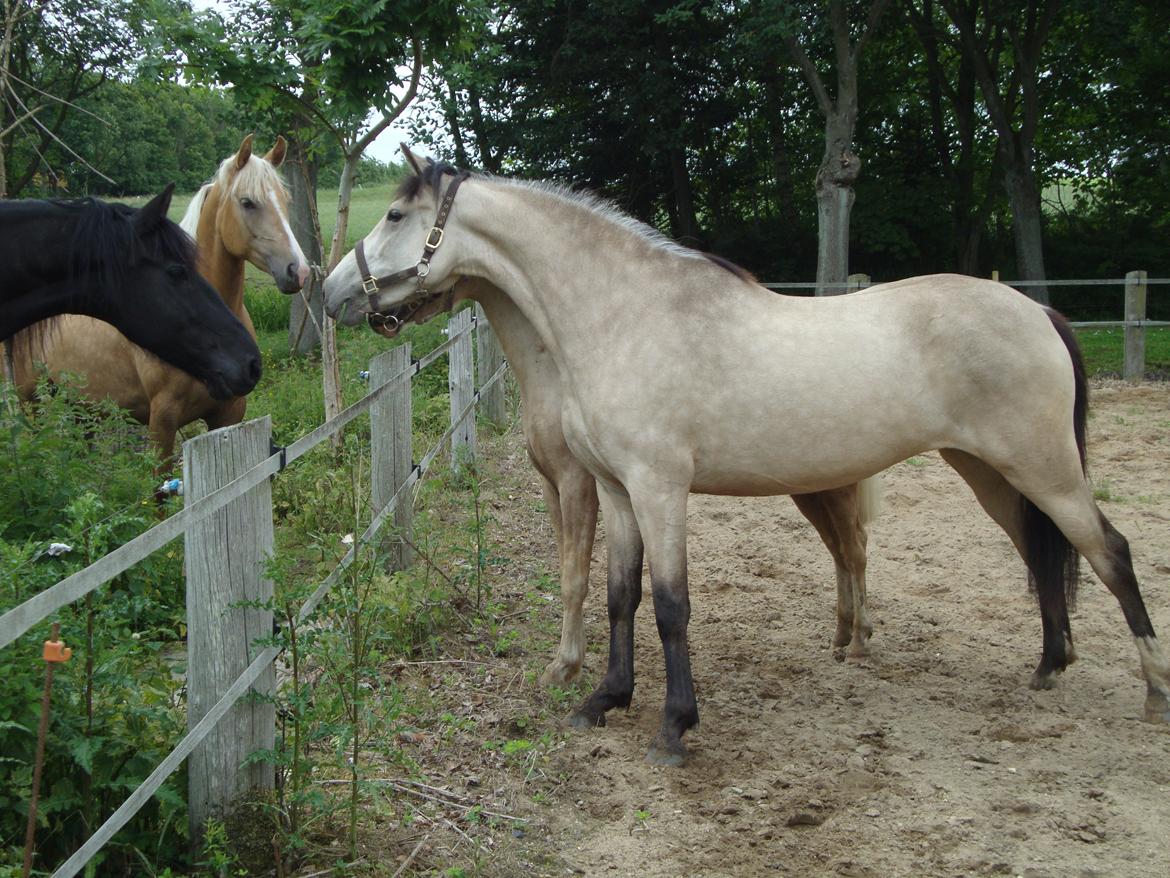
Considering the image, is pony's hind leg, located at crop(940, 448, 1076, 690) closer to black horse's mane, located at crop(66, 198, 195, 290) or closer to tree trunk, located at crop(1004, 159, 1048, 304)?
black horse's mane, located at crop(66, 198, 195, 290)

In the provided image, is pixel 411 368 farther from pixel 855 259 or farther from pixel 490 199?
pixel 855 259

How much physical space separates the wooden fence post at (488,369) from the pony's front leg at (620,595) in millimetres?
5519

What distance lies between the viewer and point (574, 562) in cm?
427

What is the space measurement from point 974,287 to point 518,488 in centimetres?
435

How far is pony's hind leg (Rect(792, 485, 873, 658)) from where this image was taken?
4.58 metres

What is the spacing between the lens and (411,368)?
534 centimetres

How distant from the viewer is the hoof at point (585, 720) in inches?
151

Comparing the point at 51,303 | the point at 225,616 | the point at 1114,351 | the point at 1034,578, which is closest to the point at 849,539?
the point at 1034,578

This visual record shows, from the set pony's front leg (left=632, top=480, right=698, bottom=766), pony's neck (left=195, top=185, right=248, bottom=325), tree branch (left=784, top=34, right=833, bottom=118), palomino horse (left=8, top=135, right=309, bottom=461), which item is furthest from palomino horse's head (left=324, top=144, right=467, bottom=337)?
tree branch (left=784, top=34, right=833, bottom=118)

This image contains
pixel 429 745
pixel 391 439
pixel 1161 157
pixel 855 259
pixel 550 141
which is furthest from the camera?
pixel 855 259

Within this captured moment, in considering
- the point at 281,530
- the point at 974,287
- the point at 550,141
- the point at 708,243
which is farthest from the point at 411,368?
the point at 708,243

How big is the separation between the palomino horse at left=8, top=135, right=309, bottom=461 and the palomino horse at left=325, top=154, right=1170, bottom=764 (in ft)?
6.48

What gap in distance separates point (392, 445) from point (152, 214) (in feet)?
5.08

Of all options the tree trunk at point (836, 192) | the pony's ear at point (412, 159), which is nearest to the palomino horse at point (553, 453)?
the pony's ear at point (412, 159)
